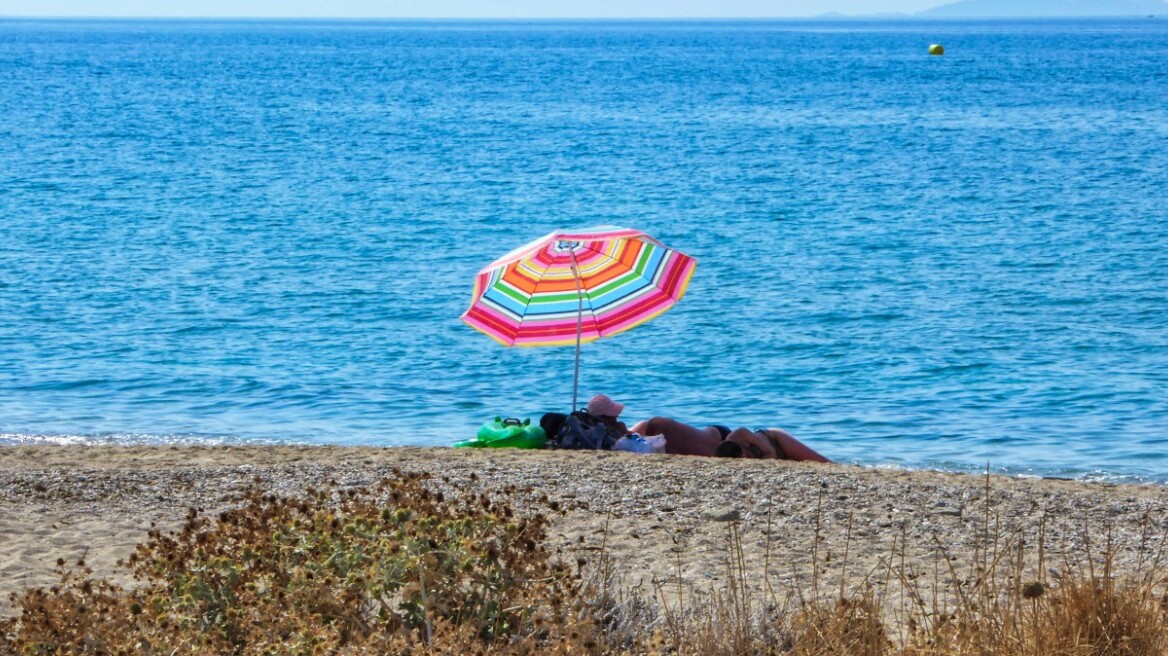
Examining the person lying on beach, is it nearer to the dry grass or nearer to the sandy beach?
the sandy beach

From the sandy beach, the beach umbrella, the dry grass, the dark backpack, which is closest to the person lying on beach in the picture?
the dark backpack

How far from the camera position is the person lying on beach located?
9258 millimetres

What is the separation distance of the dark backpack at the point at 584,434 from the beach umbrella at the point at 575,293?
0.51 m

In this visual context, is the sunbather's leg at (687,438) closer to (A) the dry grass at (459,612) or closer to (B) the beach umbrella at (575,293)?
(B) the beach umbrella at (575,293)

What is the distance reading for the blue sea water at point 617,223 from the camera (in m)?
12.4

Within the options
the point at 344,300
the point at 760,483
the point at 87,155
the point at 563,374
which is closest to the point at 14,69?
the point at 87,155

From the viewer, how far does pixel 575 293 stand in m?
9.93

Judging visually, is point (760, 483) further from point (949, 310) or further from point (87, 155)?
point (87, 155)

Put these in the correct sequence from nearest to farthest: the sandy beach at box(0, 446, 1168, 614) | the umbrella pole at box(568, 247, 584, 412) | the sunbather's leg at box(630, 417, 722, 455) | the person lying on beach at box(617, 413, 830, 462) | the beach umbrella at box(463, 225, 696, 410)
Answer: the sandy beach at box(0, 446, 1168, 614) → the person lying on beach at box(617, 413, 830, 462) → the sunbather's leg at box(630, 417, 722, 455) → the umbrella pole at box(568, 247, 584, 412) → the beach umbrella at box(463, 225, 696, 410)

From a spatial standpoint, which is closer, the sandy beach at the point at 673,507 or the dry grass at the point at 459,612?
the dry grass at the point at 459,612

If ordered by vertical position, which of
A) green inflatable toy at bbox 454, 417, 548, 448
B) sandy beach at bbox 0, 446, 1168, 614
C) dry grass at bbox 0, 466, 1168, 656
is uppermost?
green inflatable toy at bbox 454, 417, 548, 448

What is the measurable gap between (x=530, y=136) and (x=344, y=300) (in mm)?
26302

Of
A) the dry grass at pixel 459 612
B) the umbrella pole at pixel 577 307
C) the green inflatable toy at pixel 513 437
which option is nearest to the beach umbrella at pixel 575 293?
the umbrella pole at pixel 577 307

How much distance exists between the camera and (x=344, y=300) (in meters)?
17.9
